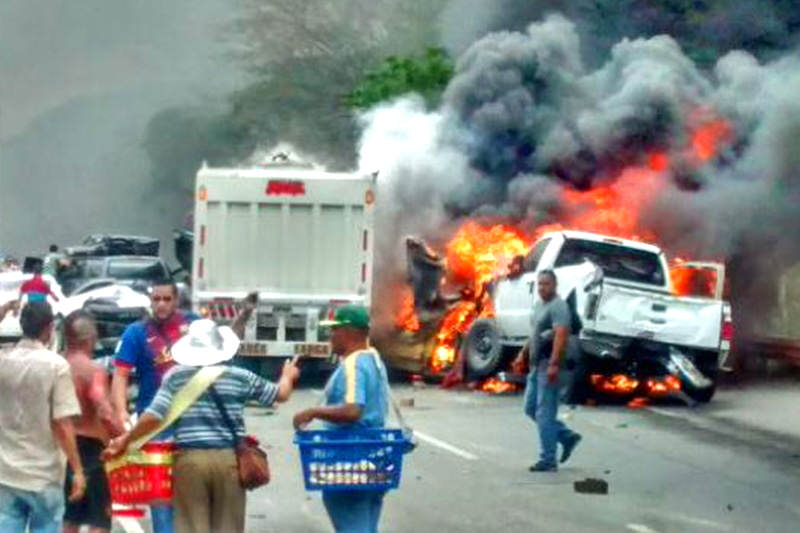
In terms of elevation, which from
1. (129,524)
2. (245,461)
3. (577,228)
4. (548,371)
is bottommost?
(129,524)

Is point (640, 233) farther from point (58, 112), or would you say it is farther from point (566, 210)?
point (58, 112)

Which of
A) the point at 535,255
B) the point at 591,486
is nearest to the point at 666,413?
the point at 535,255

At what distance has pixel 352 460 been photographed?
9.18 m

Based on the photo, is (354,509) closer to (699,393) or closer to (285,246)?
(699,393)

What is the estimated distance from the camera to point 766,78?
33.4m

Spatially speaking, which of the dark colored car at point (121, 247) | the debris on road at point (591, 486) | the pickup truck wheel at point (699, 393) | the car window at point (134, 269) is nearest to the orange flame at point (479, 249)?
the pickup truck wheel at point (699, 393)

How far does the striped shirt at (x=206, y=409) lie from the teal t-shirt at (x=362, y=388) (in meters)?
0.46

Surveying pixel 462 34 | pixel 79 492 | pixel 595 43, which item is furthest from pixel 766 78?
pixel 79 492

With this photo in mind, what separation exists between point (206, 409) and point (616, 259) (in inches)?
666

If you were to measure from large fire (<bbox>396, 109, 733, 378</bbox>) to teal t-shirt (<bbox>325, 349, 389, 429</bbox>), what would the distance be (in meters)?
17.4

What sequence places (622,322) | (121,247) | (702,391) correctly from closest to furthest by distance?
(622,322) → (702,391) → (121,247)

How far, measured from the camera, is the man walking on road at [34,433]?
948 cm

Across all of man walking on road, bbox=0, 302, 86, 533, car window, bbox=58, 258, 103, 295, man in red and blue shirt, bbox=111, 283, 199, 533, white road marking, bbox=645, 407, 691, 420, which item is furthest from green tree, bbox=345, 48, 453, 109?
man walking on road, bbox=0, 302, 86, 533

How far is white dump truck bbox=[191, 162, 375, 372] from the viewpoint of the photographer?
83.7ft
